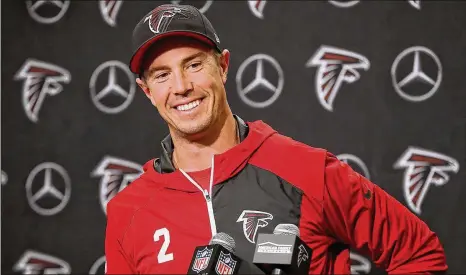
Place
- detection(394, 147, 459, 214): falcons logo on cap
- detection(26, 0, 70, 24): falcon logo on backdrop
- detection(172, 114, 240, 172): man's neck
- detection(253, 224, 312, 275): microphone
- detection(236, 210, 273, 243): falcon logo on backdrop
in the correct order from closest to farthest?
detection(253, 224, 312, 275): microphone < detection(236, 210, 273, 243): falcon logo on backdrop < detection(172, 114, 240, 172): man's neck < detection(394, 147, 459, 214): falcons logo on cap < detection(26, 0, 70, 24): falcon logo on backdrop

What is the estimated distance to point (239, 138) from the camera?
1.64 meters

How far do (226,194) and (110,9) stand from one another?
1078mm

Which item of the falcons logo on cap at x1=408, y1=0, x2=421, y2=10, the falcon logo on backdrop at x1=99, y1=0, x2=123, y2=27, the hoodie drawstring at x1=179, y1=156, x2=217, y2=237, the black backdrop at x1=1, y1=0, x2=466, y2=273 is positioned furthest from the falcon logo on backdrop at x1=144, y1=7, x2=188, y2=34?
Answer: the falcons logo on cap at x1=408, y1=0, x2=421, y2=10

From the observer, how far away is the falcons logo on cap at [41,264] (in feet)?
7.72

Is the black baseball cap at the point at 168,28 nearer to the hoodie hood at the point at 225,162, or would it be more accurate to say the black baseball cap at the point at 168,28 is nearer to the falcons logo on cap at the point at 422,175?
the hoodie hood at the point at 225,162

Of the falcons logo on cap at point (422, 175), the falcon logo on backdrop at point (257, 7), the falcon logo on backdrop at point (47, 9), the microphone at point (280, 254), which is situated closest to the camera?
the microphone at point (280, 254)

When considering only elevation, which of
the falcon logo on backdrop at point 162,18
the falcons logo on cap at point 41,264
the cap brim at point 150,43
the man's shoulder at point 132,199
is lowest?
the falcons logo on cap at point 41,264

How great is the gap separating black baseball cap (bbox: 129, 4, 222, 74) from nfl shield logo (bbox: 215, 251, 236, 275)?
19.8 inches

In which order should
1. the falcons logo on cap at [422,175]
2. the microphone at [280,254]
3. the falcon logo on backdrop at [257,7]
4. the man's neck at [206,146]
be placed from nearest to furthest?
1. the microphone at [280,254]
2. the man's neck at [206,146]
3. the falcons logo on cap at [422,175]
4. the falcon logo on backdrop at [257,7]

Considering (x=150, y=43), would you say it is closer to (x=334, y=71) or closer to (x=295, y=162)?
(x=295, y=162)

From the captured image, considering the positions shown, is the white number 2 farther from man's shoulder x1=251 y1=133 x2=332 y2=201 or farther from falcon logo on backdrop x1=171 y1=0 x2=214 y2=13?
falcon logo on backdrop x1=171 y1=0 x2=214 y2=13

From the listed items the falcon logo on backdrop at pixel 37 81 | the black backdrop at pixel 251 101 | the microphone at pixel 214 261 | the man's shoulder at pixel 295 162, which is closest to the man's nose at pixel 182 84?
the man's shoulder at pixel 295 162

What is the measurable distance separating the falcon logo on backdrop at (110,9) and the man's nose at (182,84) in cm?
93

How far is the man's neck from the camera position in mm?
1600
